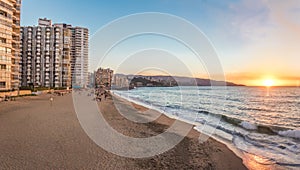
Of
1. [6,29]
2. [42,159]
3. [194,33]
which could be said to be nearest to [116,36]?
[194,33]

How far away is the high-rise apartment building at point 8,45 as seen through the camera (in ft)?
128

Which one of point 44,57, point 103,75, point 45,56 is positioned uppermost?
point 45,56

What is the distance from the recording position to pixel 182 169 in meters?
7.04

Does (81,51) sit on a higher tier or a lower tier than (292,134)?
higher

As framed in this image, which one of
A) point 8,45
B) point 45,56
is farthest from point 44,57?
point 8,45

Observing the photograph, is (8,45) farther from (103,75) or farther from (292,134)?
(292,134)

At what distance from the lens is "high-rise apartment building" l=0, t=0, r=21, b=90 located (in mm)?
38906

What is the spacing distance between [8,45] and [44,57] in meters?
41.6

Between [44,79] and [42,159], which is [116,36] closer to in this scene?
[42,159]

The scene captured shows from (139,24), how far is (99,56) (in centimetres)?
227

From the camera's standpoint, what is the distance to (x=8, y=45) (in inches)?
1581

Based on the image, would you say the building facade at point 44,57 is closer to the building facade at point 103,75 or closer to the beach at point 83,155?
the building facade at point 103,75

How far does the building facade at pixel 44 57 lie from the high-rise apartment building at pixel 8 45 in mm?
35064

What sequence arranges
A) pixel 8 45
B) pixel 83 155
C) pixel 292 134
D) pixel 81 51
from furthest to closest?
pixel 81 51, pixel 8 45, pixel 292 134, pixel 83 155
